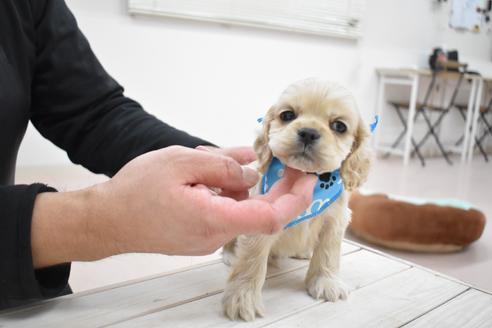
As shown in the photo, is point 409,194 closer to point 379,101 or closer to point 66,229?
point 379,101

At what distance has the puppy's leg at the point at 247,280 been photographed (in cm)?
84

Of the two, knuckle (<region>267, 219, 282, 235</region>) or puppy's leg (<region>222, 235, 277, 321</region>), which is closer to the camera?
knuckle (<region>267, 219, 282, 235</region>)

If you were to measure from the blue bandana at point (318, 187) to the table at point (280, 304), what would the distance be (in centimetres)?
18

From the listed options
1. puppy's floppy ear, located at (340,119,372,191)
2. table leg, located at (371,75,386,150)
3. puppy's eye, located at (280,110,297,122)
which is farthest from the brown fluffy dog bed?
table leg, located at (371,75,386,150)

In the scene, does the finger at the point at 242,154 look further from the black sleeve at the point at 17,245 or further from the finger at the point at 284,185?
the black sleeve at the point at 17,245

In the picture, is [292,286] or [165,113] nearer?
[292,286]

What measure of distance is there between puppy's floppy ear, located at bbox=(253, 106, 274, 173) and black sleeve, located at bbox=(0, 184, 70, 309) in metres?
0.45

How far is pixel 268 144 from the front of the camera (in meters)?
0.92

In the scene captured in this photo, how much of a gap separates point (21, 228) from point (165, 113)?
9.29 feet

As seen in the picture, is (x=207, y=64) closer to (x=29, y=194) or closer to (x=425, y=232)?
(x=425, y=232)

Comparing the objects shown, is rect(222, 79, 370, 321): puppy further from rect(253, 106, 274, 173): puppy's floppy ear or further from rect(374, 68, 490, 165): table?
rect(374, 68, 490, 165): table

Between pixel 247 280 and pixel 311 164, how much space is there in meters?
0.27

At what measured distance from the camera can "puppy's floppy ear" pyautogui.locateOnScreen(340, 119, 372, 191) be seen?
95 centimetres

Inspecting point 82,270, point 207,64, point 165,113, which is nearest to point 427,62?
point 207,64
